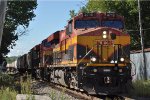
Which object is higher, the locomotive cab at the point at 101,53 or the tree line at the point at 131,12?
the tree line at the point at 131,12

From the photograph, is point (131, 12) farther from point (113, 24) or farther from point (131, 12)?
point (113, 24)

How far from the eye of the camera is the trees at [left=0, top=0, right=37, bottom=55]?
1678 inches

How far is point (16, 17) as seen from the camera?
4403 cm

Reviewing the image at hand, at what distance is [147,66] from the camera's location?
2780cm

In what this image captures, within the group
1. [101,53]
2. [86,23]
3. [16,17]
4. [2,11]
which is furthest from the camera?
[16,17]

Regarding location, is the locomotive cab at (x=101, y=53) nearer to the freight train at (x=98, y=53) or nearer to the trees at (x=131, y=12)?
the freight train at (x=98, y=53)

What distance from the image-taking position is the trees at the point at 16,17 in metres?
42.6

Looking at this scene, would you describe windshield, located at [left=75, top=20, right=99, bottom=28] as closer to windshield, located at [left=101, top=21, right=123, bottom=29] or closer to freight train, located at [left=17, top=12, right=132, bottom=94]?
freight train, located at [left=17, top=12, right=132, bottom=94]

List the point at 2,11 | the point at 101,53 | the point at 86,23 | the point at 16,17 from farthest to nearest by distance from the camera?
the point at 16,17 → the point at 86,23 → the point at 101,53 → the point at 2,11

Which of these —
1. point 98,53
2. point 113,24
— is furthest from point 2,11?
point 113,24

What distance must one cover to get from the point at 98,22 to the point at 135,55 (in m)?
13.2

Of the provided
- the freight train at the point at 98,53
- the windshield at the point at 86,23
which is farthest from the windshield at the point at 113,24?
the windshield at the point at 86,23

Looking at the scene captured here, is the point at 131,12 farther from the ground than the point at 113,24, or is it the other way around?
the point at 131,12

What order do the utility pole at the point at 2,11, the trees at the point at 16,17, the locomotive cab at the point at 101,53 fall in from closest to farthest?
the utility pole at the point at 2,11, the locomotive cab at the point at 101,53, the trees at the point at 16,17
